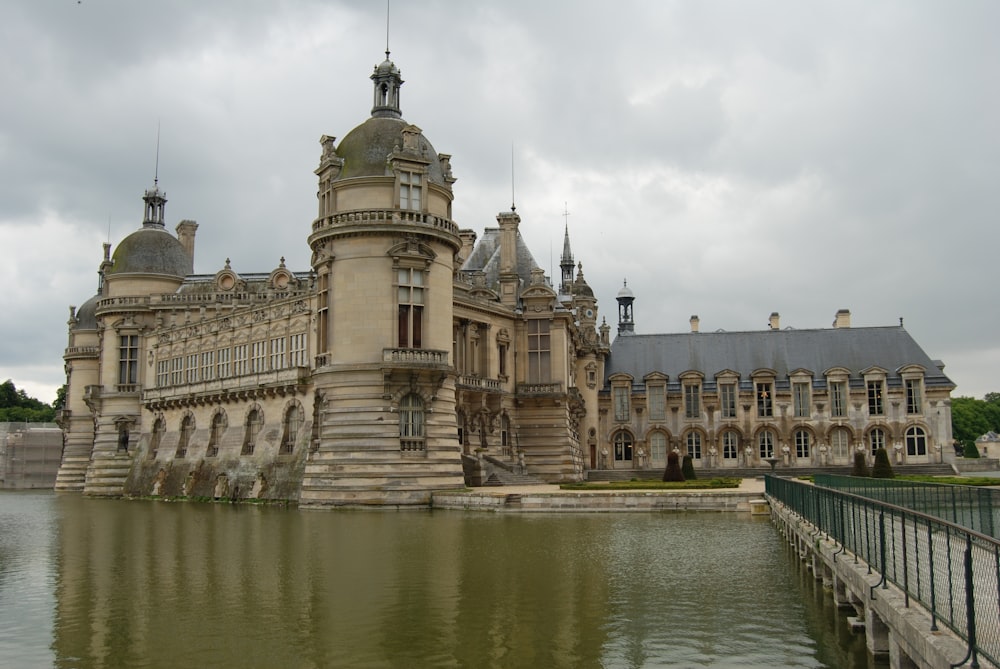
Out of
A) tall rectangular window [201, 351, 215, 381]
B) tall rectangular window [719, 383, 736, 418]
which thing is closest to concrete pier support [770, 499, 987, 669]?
tall rectangular window [201, 351, 215, 381]

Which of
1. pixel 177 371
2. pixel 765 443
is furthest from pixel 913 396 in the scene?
pixel 177 371

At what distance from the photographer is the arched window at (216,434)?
56.6m

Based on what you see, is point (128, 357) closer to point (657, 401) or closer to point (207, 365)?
point (207, 365)

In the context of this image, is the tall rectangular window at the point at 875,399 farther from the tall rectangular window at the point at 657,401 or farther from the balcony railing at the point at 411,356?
the balcony railing at the point at 411,356

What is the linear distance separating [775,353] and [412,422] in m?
40.7

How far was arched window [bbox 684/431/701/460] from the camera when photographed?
7438 centimetres

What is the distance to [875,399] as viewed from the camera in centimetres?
7206

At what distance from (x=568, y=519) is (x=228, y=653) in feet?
71.4

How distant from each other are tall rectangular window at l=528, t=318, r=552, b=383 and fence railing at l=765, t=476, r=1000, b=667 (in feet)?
140

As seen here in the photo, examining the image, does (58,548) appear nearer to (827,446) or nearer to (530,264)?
(530,264)

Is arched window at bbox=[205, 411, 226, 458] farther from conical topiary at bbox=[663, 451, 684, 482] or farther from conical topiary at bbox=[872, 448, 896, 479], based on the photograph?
conical topiary at bbox=[872, 448, 896, 479]

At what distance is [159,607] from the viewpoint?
18.5m

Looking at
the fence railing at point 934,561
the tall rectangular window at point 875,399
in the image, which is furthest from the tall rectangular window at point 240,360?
the tall rectangular window at point 875,399

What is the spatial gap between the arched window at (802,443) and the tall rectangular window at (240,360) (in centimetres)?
4097
